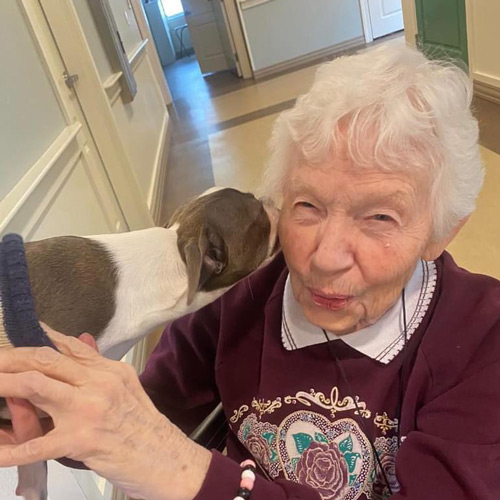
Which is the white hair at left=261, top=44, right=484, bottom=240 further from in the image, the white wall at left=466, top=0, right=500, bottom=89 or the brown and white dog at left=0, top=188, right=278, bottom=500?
the white wall at left=466, top=0, right=500, bottom=89

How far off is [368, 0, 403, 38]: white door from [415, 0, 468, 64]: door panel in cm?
309

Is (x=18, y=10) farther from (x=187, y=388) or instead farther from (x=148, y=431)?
(x=148, y=431)

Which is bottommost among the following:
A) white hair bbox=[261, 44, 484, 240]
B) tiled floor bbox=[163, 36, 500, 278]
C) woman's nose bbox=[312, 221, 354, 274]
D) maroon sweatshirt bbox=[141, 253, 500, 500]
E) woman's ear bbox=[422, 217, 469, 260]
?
tiled floor bbox=[163, 36, 500, 278]

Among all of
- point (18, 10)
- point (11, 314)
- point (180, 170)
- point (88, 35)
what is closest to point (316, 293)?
point (11, 314)

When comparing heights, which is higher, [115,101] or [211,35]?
[115,101]

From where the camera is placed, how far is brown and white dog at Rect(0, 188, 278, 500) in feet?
3.49

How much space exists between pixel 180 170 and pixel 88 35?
1875 millimetres

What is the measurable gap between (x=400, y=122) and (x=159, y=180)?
3.70 meters

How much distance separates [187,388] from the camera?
1.25 meters

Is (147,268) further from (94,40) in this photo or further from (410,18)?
(410,18)

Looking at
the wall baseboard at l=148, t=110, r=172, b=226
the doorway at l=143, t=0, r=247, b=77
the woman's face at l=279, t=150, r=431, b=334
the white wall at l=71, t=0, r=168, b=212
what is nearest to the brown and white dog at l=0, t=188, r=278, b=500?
the woman's face at l=279, t=150, r=431, b=334

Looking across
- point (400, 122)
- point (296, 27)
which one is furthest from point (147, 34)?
point (400, 122)

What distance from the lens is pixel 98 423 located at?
67 cm

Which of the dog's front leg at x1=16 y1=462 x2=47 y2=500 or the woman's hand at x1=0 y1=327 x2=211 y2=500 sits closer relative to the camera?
the woman's hand at x1=0 y1=327 x2=211 y2=500
